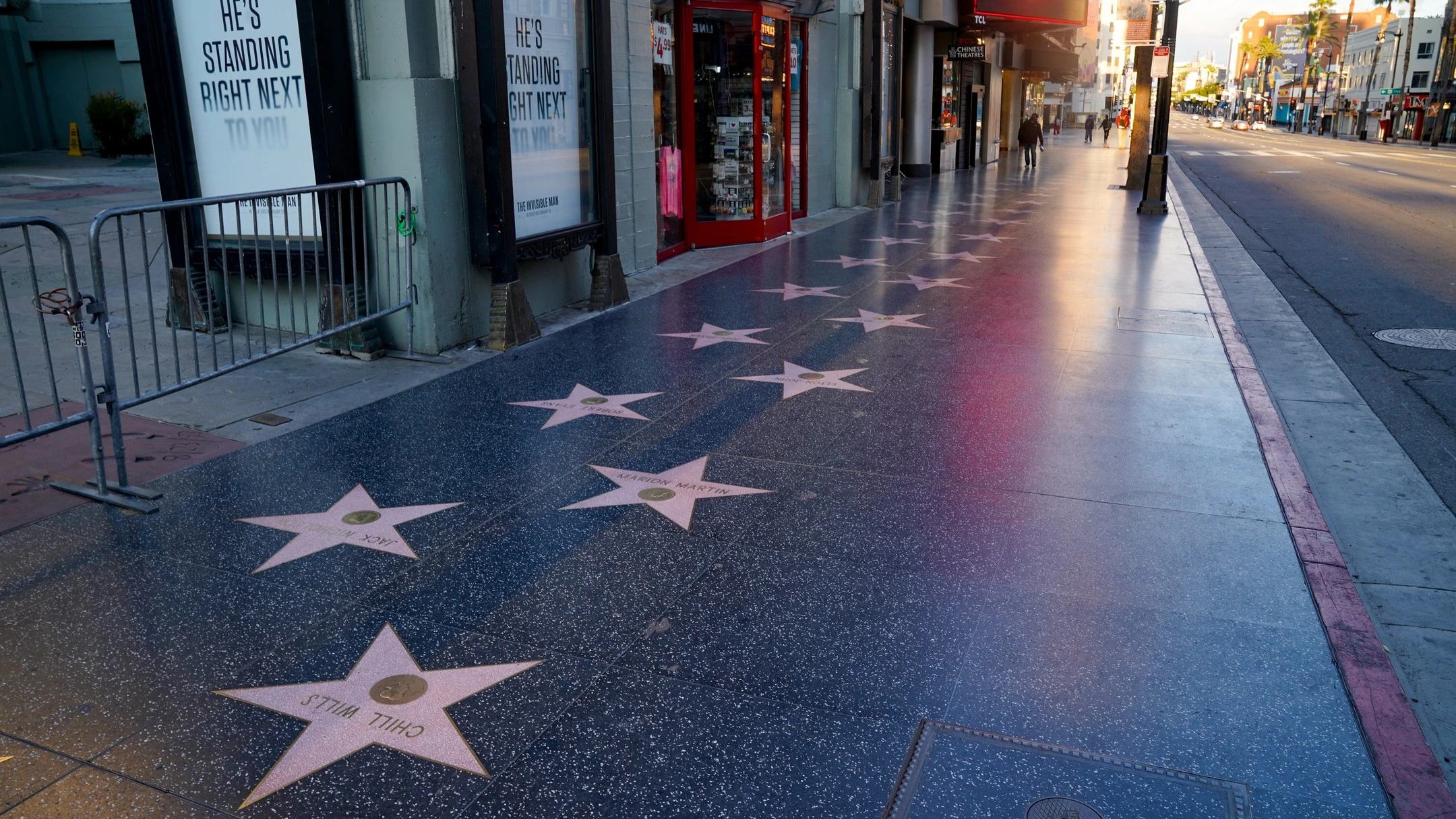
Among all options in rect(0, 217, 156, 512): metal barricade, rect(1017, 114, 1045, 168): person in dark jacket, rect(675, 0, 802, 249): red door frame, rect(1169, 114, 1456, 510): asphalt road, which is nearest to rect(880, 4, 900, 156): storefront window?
rect(675, 0, 802, 249): red door frame

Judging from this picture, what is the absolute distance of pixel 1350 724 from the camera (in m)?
3.24

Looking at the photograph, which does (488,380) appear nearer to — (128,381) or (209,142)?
(128,381)

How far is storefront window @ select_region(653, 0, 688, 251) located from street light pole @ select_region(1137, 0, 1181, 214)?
29.0 feet

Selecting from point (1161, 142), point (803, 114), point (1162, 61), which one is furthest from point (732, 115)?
point (1162, 61)

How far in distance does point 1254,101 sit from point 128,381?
182089 mm

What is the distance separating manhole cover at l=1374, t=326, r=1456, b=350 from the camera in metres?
8.45

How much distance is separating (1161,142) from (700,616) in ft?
55.6

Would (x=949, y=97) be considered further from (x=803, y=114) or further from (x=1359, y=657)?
(x=1359, y=657)

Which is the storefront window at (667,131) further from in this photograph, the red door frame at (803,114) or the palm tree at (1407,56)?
the palm tree at (1407,56)

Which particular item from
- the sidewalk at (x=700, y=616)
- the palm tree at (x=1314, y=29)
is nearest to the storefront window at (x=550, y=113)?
the sidewalk at (x=700, y=616)

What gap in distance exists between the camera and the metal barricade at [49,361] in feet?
15.6

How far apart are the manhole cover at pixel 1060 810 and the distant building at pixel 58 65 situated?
32.3 meters

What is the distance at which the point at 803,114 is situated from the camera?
15945 millimetres

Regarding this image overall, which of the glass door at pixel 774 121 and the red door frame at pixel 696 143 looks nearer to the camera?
the red door frame at pixel 696 143
